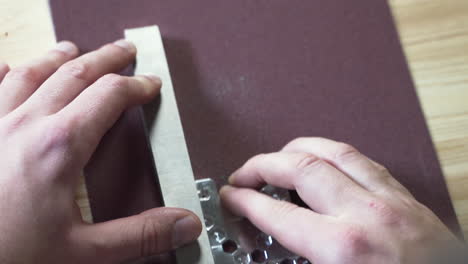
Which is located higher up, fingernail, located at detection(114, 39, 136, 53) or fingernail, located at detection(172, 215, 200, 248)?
fingernail, located at detection(114, 39, 136, 53)

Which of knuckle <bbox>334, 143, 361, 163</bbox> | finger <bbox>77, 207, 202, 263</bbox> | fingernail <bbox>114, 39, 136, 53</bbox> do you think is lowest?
finger <bbox>77, 207, 202, 263</bbox>

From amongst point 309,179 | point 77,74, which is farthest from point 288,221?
point 77,74

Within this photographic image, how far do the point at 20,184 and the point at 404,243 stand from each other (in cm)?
37

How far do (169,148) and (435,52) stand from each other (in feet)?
1.31

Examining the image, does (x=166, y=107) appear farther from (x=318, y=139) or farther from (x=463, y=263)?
(x=463, y=263)

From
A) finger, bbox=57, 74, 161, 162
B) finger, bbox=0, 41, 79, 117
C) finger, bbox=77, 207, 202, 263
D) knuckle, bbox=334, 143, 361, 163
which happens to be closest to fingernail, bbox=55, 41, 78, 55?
finger, bbox=0, 41, 79, 117

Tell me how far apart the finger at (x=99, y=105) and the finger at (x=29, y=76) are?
9 centimetres

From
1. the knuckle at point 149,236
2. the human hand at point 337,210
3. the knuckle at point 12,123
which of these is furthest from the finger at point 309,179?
the knuckle at point 12,123

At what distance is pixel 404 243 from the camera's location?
1.55ft

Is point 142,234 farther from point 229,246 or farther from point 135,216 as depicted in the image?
point 229,246

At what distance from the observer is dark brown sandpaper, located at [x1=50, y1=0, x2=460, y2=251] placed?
0.62m

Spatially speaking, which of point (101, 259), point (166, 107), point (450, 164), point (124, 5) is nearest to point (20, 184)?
point (101, 259)

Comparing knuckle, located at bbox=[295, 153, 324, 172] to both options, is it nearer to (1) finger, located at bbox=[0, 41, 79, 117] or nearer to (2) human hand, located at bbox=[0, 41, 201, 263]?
(2) human hand, located at bbox=[0, 41, 201, 263]

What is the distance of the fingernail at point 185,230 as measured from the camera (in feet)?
1.67
